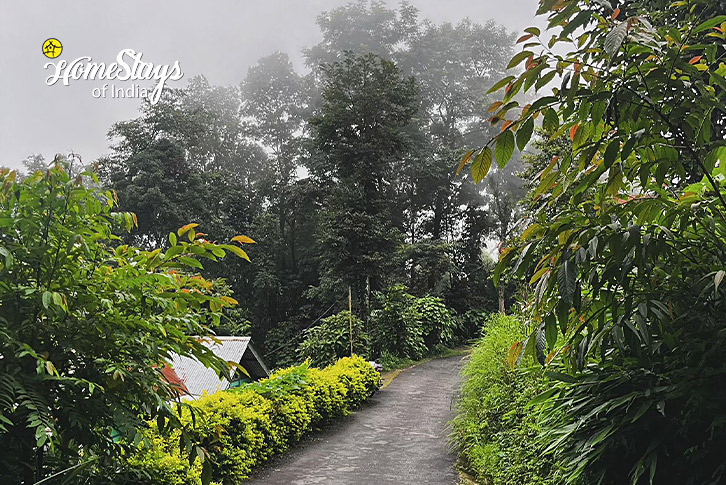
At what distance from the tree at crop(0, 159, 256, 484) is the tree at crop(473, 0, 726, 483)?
98 cm

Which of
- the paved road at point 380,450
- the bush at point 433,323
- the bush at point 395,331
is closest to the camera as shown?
the paved road at point 380,450

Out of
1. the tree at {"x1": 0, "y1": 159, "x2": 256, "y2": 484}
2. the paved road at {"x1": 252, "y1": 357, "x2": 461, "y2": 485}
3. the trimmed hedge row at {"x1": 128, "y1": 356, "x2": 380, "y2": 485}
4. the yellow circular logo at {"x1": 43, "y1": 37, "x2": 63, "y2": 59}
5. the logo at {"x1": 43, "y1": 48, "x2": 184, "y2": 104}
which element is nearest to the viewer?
the tree at {"x1": 0, "y1": 159, "x2": 256, "y2": 484}

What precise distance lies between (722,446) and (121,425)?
5.70ft

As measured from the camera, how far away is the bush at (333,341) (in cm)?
1501

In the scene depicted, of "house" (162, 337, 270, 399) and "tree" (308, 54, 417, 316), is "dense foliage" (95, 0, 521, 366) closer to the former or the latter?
"tree" (308, 54, 417, 316)

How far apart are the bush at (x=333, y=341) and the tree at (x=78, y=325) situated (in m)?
13.3

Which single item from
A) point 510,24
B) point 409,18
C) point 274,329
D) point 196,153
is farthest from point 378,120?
point 510,24

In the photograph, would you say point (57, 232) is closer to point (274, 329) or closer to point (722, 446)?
point (722, 446)

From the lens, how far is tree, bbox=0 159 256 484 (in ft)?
5.07

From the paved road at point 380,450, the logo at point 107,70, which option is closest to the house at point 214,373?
the paved road at point 380,450

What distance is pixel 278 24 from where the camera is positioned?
39.3m

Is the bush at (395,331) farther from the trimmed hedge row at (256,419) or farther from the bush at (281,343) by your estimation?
the trimmed hedge row at (256,419)

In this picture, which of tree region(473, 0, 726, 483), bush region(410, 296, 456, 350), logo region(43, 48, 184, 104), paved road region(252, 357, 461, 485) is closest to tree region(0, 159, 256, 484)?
tree region(473, 0, 726, 483)

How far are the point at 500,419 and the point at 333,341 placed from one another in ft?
33.0
